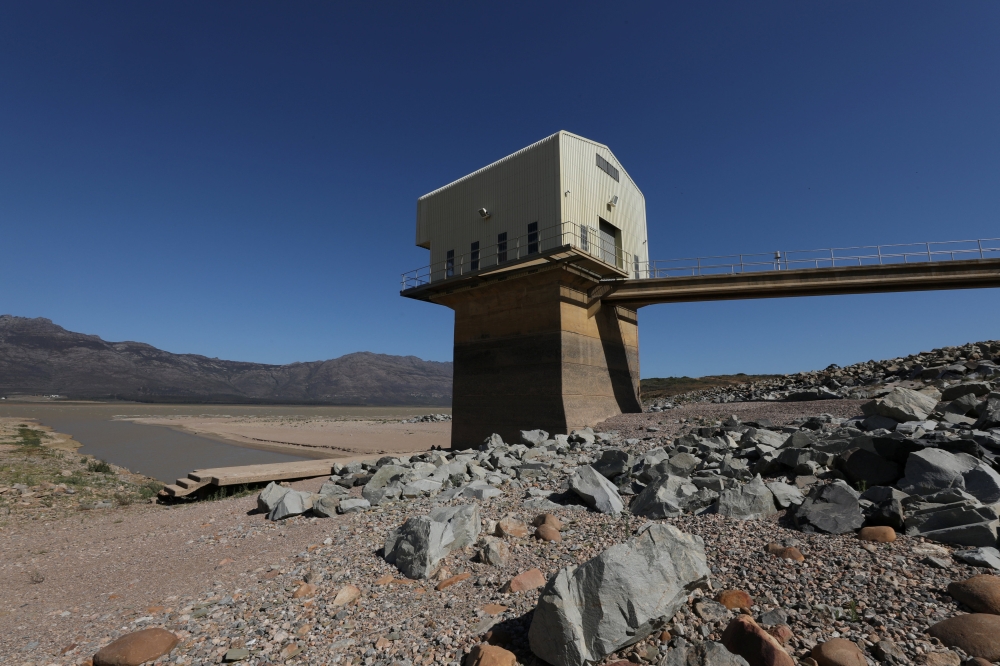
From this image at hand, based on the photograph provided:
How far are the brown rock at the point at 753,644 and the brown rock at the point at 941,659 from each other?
2.74ft

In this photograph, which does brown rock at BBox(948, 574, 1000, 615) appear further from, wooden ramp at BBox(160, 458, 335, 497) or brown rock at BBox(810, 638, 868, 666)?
wooden ramp at BBox(160, 458, 335, 497)

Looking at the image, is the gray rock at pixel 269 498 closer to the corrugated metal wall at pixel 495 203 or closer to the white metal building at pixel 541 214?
the white metal building at pixel 541 214

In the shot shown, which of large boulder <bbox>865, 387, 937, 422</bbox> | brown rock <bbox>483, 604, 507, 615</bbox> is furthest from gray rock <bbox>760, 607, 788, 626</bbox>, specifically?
large boulder <bbox>865, 387, 937, 422</bbox>

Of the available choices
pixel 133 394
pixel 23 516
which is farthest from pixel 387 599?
pixel 133 394

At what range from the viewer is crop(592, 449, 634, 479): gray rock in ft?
28.1

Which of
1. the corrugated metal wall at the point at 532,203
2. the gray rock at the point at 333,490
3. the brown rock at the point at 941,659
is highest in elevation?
the corrugated metal wall at the point at 532,203

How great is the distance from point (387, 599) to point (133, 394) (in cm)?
22121

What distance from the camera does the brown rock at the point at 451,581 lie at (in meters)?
5.12

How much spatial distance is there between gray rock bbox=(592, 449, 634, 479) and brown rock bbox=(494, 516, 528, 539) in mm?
2569

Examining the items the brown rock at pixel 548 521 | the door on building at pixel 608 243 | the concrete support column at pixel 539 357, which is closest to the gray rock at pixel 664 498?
the brown rock at pixel 548 521

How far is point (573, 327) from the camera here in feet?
59.7

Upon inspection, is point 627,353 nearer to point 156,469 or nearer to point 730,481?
point 730,481

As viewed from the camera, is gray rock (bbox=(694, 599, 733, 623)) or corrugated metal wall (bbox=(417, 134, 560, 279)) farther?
corrugated metal wall (bbox=(417, 134, 560, 279))

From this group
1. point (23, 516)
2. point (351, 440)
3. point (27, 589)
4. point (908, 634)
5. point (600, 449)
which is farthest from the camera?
point (351, 440)
